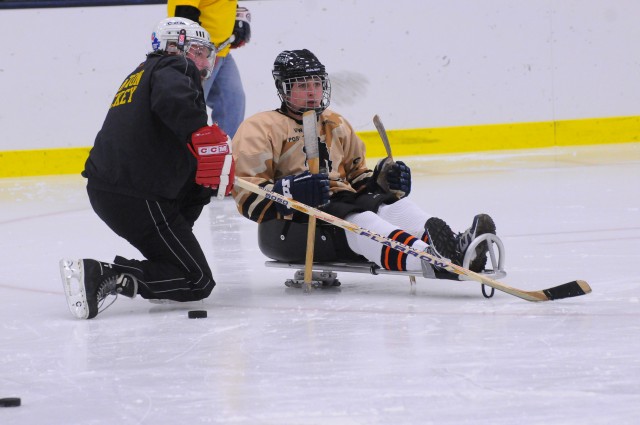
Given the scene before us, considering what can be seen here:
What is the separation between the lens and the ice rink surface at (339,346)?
2.14m

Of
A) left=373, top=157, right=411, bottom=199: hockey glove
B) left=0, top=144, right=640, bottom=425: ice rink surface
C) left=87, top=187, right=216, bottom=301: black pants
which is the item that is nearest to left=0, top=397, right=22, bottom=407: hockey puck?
left=0, top=144, right=640, bottom=425: ice rink surface

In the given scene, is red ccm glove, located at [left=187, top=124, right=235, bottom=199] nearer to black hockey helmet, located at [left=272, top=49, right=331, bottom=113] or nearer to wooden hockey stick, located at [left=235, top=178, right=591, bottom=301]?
wooden hockey stick, located at [left=235, top=178, right=591, bottom=301]

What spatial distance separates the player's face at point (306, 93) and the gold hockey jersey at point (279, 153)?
2.2 inches

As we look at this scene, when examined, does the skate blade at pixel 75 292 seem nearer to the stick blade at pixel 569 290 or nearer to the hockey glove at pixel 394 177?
the hockey glove at pixel 394 177

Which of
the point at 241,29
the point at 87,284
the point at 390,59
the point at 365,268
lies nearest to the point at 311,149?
the point at 365,268

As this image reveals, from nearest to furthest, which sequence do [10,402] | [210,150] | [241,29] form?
1. [10,402]
2. [210,150]
3. [241,29]

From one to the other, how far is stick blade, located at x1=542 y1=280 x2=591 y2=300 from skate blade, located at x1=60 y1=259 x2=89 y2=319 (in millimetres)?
1169

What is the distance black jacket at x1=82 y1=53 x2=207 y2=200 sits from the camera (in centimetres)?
309

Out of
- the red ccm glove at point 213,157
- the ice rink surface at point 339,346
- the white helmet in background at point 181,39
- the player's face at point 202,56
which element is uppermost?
the white helmet in background at point 181,39

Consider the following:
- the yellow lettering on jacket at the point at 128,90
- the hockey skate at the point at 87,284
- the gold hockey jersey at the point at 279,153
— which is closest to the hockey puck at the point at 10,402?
the hockey skate at the point at 87,284

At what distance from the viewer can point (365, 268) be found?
3.29m

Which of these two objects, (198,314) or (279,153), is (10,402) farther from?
(279,153)

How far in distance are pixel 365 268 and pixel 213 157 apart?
602 millimetres

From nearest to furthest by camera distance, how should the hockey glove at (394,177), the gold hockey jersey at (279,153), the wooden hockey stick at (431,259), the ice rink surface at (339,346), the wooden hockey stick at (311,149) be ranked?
the ice rink surface at (339,346), the wooden hockey stick at (431,259), the wooden hockey stick at (311,149), the gold hockey jersey at (279,153), the hockey glove at (394,177)
